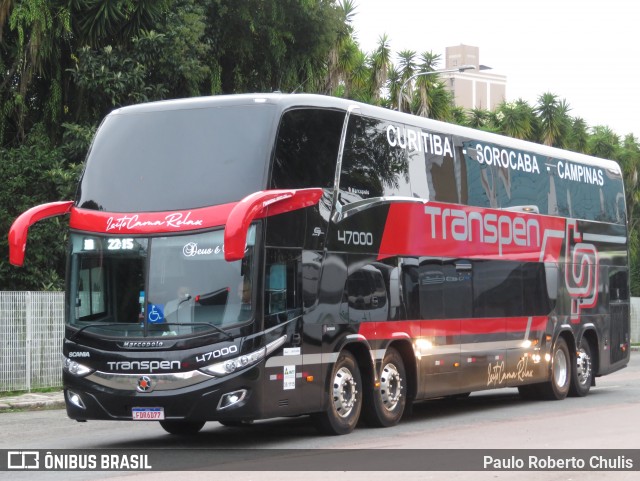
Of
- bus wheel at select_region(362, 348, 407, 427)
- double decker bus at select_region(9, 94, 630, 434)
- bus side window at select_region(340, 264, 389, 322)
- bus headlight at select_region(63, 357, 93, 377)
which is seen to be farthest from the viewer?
bus wheel at select_region(362, 348, 407, 427)

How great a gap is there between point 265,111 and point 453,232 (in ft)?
15.8

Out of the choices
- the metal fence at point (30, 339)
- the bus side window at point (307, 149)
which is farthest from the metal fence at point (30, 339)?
the bus side window at point (307, 149)

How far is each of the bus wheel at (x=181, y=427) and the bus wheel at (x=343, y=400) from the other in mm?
1796

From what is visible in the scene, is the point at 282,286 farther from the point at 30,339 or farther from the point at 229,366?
the point at 30,339

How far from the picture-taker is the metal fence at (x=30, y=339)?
2223 cm

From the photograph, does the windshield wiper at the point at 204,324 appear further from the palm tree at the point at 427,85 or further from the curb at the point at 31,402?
the palm tree at the point at 427,85

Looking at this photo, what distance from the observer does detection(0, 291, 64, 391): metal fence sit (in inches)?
875

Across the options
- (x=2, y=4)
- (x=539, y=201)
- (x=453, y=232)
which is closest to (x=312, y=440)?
(x=453, y=232)

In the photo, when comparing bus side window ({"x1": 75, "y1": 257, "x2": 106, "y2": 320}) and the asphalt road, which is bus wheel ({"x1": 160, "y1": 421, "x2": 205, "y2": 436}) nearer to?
the asphalt road

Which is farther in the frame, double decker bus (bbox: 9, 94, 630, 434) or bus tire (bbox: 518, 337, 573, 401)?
bus tire (bbox: 518, 337, 573, 401)

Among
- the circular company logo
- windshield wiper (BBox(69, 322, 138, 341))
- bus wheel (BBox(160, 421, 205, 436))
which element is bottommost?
bus wheel (BBox(160, 421, 205, 436))

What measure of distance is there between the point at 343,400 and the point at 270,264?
2.38m

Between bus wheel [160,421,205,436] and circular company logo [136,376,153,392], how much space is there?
2.34m

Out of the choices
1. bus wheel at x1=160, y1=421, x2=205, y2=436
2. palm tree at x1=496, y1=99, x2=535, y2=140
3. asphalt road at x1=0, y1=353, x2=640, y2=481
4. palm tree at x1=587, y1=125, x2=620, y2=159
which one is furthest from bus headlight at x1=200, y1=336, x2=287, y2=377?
palm tree at x1=587, y1=125, x2=620, y2=159
